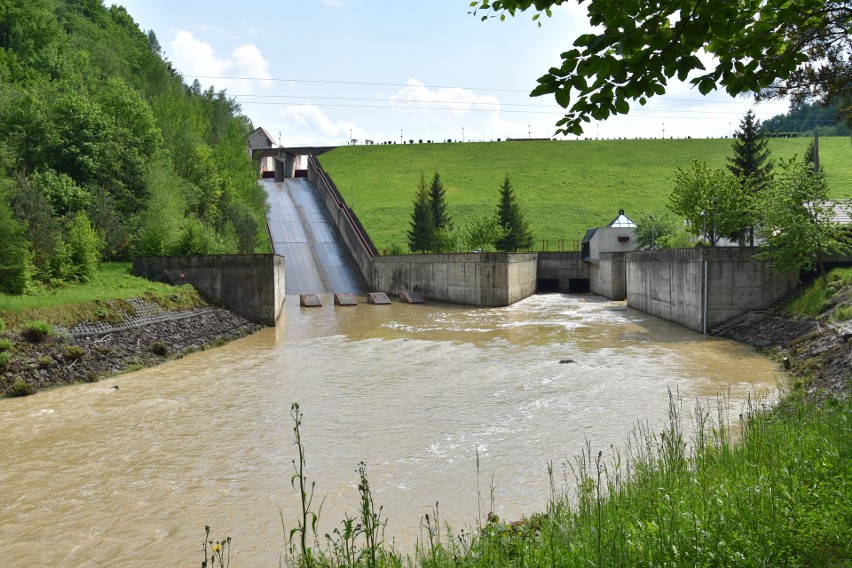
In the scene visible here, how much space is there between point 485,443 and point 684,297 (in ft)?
59.9

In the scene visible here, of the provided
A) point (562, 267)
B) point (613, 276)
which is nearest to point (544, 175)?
point (562, 267)

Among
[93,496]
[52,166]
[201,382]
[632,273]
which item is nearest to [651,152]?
[632,273]

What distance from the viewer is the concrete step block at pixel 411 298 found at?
129 feet

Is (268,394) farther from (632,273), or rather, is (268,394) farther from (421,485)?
(632,273)

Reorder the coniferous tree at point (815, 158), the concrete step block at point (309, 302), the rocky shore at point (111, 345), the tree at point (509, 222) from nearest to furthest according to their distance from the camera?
the rocky shore at point (111, 345) < the coniferous tree at point (815, 158) < the concrete step block at point (309, 302) < the tree at point (509, 222)

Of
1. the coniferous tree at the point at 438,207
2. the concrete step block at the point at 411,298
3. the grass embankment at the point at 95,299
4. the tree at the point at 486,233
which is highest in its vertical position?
the coniferous tree at the point at 438,207

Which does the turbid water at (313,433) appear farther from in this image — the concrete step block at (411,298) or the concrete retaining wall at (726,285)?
the concrete step block at (411,298)

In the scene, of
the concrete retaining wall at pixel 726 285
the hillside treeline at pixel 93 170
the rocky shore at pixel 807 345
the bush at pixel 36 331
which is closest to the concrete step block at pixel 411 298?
the hillside treeline at pixel 93 170

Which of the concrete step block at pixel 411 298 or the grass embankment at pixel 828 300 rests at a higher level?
the grass embankment at pixel 828 300

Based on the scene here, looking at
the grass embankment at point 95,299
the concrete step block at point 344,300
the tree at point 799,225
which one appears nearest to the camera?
the grass embankment at point 95,299

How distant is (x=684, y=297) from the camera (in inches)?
1035

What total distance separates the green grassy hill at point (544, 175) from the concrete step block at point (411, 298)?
16.4m

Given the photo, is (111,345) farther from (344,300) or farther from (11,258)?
(344,300)

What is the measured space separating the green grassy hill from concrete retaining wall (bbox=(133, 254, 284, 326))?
93.6 ft
